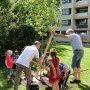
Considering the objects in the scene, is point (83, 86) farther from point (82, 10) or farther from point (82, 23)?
point (82, 10)

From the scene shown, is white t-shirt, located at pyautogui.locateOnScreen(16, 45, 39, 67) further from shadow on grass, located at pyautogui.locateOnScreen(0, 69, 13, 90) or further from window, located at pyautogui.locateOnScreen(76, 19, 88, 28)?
window, located at pyautogui.locateOnScreen(76, 19, 88, 28)

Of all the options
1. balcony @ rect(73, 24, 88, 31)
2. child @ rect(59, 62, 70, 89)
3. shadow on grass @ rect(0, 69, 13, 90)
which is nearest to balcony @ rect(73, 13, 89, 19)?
balcony @ rect(73, 24, 88, 31)

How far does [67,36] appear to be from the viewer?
1506 centimetres

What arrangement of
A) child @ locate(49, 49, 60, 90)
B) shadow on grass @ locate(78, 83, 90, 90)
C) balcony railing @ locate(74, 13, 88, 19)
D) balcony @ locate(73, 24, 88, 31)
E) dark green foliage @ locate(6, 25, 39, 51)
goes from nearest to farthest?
child @ locate(49, 49, 60, 90), shadow on grass @ locate(78, 83, 90, 90), dark green foliage @ locate(6, 25, 39, 51), balcony @ locate(73, 24, 88, 31), balcony railing @ locate(74, 13, 88, 19)

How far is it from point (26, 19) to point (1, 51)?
388cm

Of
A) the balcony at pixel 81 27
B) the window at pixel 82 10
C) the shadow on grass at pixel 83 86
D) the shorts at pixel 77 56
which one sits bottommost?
the shadow on grass at pixel 83 86

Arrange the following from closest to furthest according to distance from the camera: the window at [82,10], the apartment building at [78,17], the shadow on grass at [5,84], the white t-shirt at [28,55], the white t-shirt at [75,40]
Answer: the white t-shirt at [28,55], the shadow on grass at [5,84], the white t-shirt at [75,40], the apartment building at [78,17], the window at [82,10]

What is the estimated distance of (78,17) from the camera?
7662 cm

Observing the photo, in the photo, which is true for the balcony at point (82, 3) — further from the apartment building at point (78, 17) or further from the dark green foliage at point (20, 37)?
the dark green foliage at point (20, 37)

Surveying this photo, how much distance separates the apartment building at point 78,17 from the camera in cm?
7331

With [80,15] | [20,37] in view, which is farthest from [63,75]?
[80,15]

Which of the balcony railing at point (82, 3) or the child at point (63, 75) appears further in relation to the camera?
the balcony railing at point (82, 3)

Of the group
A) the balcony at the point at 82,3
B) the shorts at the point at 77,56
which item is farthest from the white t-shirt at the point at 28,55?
the balcony at the point at 82,3

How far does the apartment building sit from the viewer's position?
73.3 m
